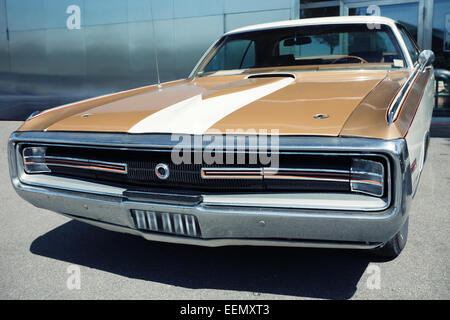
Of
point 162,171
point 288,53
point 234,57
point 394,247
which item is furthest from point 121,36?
point 394,247

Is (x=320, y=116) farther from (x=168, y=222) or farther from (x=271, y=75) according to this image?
(x=271, y=75)

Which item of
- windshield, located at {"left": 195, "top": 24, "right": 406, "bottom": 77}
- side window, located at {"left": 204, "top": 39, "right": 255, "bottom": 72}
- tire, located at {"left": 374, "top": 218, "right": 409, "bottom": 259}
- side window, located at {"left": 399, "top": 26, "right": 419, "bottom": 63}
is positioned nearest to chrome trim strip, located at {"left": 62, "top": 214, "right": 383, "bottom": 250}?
tire, located at {"left": 374, "top": 218, "right": 409, "bottom": 259}

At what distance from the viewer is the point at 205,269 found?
7.58ft

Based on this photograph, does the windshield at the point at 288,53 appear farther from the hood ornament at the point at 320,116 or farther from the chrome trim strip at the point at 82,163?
the chrome trim strip at the point at 82,163

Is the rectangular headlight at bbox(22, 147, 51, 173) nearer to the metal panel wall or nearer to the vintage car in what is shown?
the vintage car

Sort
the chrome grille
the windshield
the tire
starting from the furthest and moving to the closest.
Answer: the windshield, the tire, the chrome grille

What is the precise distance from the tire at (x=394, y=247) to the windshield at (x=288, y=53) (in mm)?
1228

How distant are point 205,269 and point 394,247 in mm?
950

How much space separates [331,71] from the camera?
3006mm

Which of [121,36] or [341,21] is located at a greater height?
[121,36]

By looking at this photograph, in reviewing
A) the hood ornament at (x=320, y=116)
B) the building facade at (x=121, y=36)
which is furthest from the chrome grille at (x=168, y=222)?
the building facade at (x=121, y=36)

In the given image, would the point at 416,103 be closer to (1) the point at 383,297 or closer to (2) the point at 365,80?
(2) the point at 365,80

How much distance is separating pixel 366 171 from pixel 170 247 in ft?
4.26

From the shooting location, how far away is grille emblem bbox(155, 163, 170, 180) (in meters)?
1.98
